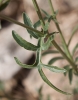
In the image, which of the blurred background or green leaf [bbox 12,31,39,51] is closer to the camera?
green leaf [bbox 12,31,39,51]

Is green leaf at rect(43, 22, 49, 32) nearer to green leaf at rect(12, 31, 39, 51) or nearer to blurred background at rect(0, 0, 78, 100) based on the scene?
green leaf at rect(12, 31, 39, 51)

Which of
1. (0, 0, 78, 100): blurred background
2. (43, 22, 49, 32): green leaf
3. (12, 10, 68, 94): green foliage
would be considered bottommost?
(0, 0, 78, 100): blurred background

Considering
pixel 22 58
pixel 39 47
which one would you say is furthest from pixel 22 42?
pixel 22 58

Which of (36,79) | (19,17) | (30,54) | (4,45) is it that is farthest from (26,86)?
(19,17)

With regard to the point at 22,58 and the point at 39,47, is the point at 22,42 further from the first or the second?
the point at 22,58

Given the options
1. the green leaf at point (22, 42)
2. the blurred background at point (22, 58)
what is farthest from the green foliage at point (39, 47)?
the blurred background at point (22, 58)

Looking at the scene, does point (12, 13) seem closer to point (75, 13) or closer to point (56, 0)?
point (56, 0)

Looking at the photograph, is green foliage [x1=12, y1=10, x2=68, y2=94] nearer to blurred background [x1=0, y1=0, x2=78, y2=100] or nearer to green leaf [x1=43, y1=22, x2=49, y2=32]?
green leaf [x1=43, y1=22, x2=49, y2=32]

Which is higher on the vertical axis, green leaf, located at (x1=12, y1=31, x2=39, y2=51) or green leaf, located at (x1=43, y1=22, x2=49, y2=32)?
green leaf, located at (x1=43, y1=22, x2=49, y2=32)

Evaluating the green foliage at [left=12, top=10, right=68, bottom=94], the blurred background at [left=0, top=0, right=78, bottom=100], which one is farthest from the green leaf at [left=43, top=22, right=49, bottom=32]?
the blurred background at [left=0, top=0, right=78, bottom=100]

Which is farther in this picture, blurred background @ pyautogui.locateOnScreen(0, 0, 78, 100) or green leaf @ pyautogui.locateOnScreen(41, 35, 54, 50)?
blurred background @ pyautogui.locateOnScreen(0, 0, 78, 100)

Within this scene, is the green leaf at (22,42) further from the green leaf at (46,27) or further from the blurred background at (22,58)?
the blurred background at (22,58)
